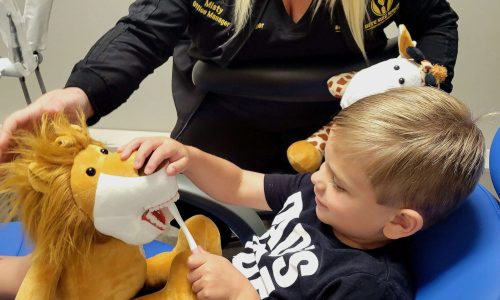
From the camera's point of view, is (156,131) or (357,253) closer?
(357,253)

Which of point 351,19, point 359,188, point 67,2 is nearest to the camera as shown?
point 359,188

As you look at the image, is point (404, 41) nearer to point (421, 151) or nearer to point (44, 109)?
point (421, 151)

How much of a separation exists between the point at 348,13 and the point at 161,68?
2.81ft

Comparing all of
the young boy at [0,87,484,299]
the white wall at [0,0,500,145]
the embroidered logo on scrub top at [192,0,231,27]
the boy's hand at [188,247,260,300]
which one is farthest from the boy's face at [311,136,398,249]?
the white wall at [0,0,500,145]

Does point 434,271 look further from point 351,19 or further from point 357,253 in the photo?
point 351,19

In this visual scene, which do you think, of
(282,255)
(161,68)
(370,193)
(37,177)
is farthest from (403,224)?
(161,68)

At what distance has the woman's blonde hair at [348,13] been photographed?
841mm

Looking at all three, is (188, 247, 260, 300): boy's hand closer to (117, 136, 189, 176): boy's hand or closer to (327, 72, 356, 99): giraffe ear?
(117, 136, 189, 176): boy's hand

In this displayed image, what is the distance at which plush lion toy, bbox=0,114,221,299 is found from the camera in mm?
502

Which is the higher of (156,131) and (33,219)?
(33,219)

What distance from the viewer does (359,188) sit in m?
0.61

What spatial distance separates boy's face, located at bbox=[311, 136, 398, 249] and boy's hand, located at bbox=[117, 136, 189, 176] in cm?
18

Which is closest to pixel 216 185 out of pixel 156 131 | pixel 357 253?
pixel 357 253

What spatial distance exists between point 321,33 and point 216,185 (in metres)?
0.32
